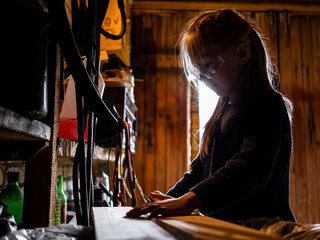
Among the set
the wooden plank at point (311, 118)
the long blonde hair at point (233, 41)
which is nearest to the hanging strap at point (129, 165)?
the long blonde hair at point (233, 41)

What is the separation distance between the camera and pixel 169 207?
97 centimetres

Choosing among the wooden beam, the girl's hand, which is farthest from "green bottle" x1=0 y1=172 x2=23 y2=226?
the wooden beam

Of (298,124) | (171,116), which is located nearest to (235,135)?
(171,116)

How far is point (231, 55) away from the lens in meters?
1.47

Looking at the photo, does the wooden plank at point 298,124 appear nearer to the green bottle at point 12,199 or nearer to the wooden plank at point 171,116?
the wooden plank at point 171,116

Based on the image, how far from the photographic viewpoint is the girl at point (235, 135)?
43.4 inches

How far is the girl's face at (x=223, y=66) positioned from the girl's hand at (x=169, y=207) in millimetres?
585

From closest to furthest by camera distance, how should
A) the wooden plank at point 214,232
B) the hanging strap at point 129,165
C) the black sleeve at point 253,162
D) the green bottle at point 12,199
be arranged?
the wooden plank at point 214,232, the black sleeve at point 253,162, the green bottle at point 12,199, the hanging strap at point 129,165

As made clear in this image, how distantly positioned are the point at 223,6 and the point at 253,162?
12.9 feet

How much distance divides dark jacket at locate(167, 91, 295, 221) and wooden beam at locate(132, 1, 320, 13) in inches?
139

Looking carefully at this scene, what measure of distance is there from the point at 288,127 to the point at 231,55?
1.31 ft

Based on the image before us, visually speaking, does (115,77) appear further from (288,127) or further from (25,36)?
(25,36)

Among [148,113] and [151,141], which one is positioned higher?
[148,113]

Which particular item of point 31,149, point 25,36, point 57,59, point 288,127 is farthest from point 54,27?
point 288,127
